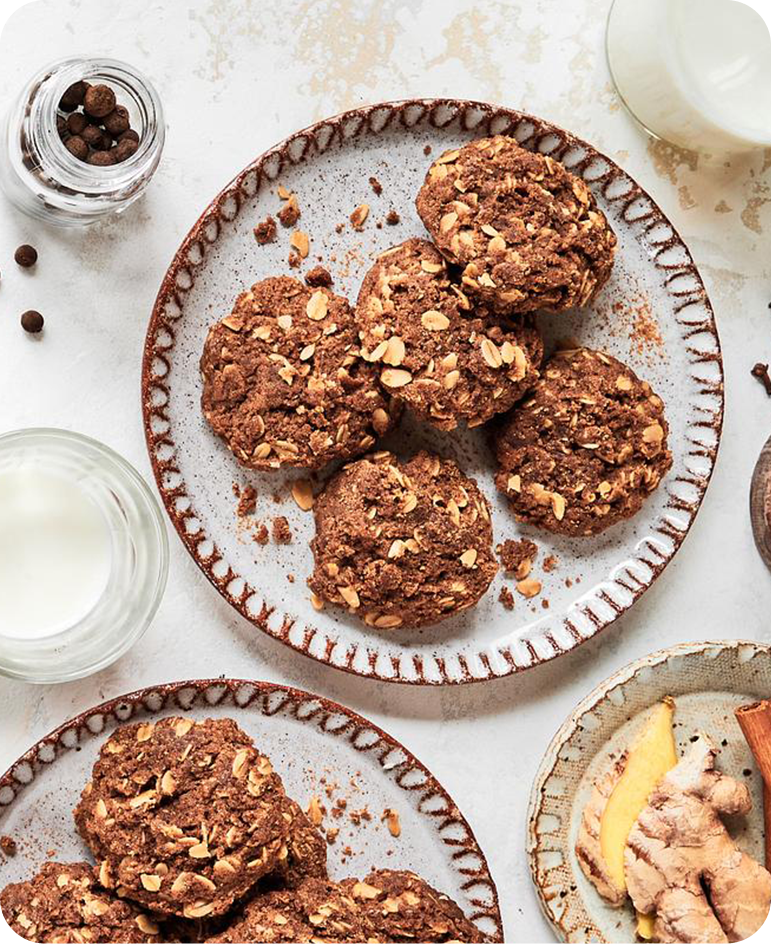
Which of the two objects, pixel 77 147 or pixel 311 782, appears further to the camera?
pixel 311 782

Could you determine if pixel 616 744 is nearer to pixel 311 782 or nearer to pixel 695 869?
pixel 695 869

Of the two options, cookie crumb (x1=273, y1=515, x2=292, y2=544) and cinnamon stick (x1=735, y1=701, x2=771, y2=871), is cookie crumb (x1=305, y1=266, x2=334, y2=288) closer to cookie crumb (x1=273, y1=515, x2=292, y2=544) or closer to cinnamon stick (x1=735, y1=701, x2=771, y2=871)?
cookie crumb (x1=273, y1=515, x2=292, y2=544)

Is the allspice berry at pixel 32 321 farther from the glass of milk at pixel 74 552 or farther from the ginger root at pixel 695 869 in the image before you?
the ginger root at pixel 695 869

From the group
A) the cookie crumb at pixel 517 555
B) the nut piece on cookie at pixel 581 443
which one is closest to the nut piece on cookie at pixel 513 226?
the nut piece on cookie at pixel 581 443

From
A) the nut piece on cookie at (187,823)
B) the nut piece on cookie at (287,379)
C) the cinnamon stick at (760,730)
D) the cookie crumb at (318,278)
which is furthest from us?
the cinnamon stick at (760,730)

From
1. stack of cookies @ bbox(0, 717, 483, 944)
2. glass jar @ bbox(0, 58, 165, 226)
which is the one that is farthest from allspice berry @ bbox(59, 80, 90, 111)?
stack of cookies @ bbox(0, 717, 483, 944)

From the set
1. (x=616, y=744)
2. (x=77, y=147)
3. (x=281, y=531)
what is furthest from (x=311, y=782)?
(x=77, y=147)
